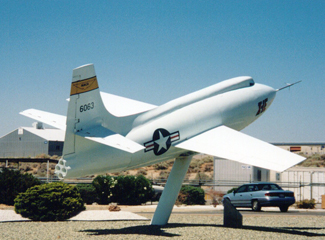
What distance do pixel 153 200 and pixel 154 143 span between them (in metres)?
17.8

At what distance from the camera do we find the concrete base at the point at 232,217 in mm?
15725

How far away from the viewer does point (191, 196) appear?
30.4 m

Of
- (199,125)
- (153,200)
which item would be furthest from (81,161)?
(153,200)

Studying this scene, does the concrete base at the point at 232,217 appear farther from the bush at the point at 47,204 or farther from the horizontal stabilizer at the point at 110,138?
the bush at the point at 47,204

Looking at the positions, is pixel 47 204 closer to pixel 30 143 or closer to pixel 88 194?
pixel 88 194

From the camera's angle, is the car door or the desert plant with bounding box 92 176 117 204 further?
the desert plant with bounding box 92 176 117 204

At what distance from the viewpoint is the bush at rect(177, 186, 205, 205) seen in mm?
30172

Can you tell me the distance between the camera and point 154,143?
13.9 meters

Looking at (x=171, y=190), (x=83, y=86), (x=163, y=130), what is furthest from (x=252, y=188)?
(x=83, y=86)

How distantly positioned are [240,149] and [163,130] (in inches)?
95.7

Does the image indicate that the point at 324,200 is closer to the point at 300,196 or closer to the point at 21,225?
the point at 300,196

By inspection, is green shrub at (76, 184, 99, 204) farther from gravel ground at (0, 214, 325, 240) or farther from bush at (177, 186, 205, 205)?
gravel ground at (0, 214, 325, 240)

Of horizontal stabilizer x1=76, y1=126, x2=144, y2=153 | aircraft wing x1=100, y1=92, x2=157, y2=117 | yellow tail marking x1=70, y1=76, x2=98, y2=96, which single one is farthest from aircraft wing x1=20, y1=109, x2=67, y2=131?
aircraft wing x1=100, y1=92, x2=157, y2=117

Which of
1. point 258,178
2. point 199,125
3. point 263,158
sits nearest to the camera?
point 263,158
